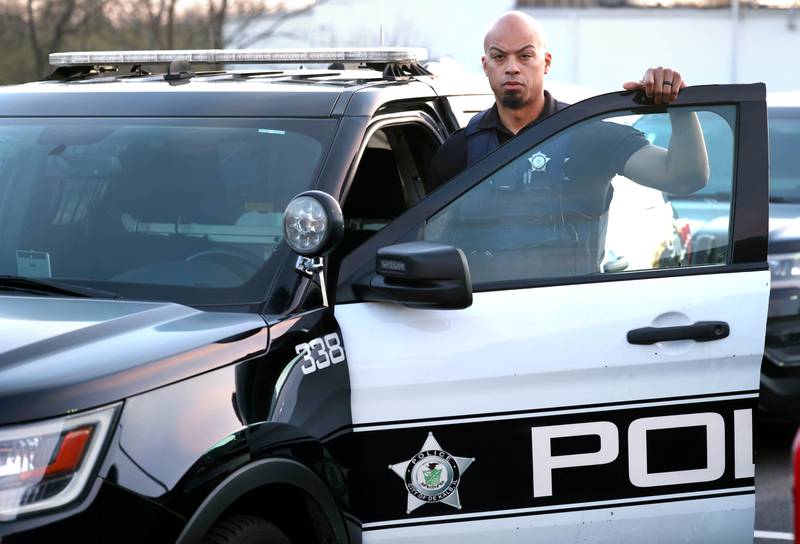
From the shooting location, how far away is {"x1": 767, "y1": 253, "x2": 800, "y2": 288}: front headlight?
632 centimetres

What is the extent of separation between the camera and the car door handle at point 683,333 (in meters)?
3.47

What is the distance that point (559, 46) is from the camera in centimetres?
3500

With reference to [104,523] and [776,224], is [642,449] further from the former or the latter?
[776,224]

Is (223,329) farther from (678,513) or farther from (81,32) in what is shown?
(81,32)

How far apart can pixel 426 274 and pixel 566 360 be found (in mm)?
494

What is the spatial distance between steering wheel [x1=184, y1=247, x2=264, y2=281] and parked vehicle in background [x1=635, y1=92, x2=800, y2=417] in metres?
1.13

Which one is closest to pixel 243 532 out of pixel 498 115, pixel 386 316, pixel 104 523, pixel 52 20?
pixel 104 523

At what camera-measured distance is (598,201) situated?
362 centimetres

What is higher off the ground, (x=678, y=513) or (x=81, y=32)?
(x=81, y=32)

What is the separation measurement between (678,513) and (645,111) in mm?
1078

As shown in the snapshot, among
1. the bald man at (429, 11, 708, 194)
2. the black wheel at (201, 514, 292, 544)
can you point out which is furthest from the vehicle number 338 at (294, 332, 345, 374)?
the bald man at (429, 11, 708, 194)

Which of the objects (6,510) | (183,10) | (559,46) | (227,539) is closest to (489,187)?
(227,539)

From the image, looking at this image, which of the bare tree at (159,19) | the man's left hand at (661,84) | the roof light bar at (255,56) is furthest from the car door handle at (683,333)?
the bare tree at (159,19)

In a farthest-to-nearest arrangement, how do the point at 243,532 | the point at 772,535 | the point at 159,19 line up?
the point at 159,19 → the point at 772,535 → the point at 243,532
